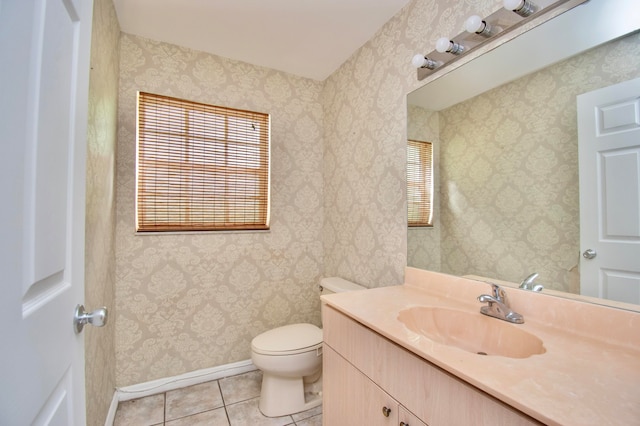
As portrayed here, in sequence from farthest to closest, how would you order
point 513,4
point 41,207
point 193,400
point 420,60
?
point 193,400 → point 420,60 → point 513,4 → point 41,207

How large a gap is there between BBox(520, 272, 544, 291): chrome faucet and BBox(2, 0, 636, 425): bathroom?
1.96 ft

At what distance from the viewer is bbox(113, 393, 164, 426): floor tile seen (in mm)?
1615

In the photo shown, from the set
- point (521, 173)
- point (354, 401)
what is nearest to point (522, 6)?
point (521, 173)

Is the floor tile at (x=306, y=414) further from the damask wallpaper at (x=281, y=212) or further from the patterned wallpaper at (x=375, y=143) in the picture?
the patterned wallpaper at (x=375, y=143)

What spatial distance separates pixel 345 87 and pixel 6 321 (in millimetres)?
2186

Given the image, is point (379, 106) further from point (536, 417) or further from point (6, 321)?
Answer: point (6, 321)

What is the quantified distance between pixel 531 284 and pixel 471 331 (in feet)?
0.94

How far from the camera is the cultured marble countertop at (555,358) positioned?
55 centimetres

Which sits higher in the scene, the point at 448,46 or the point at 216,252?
the point at 448,46

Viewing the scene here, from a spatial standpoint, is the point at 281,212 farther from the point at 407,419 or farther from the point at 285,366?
the point at 407,419

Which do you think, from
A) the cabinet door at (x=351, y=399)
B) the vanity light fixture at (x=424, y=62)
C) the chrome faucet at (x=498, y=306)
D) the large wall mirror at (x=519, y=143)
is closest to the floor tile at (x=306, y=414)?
the cabinet door at (x=351, y=399)

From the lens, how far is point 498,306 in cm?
106

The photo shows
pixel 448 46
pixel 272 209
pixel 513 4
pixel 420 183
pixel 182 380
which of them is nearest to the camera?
pixel 513 4

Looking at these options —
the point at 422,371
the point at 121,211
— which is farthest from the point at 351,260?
the point at 121,211
